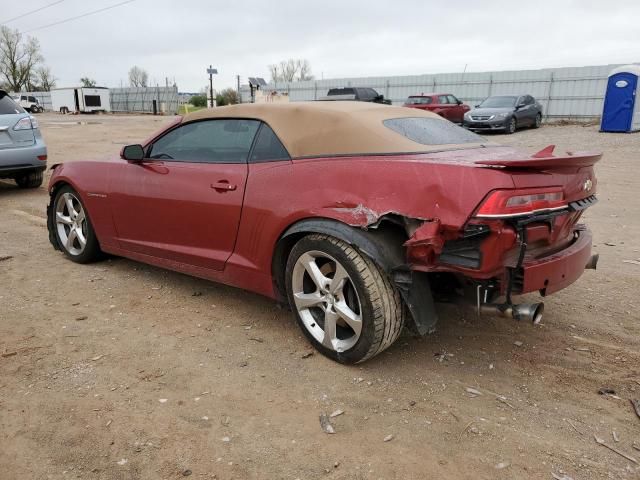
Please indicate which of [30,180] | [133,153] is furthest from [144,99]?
[133,153]

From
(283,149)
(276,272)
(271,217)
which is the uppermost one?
(283,149)

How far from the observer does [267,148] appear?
346cm

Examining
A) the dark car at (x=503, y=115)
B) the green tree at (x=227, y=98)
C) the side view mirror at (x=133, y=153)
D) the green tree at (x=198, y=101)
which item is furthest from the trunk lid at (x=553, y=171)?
the green tree at (x=198, y=101)

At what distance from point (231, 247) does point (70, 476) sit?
1.68 m

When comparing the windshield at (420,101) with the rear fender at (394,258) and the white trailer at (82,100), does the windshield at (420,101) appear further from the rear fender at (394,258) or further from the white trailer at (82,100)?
the white trailer at (82,100)

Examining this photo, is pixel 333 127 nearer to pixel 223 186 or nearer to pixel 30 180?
pixel 223 186

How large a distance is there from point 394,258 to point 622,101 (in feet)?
63.0

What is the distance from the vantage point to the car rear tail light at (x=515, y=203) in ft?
8.39

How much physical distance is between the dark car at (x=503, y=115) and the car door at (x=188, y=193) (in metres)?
17.6

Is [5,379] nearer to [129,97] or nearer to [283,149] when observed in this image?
[283,149]

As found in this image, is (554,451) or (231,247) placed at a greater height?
(231,247)

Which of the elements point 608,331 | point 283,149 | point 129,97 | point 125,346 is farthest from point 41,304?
point 129,97

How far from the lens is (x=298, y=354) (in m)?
3.32

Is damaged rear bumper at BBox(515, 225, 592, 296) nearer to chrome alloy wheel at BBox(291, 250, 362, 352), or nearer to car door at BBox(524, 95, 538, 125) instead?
chrome alloy wheel at BBox(291, 250, 362, 352)
